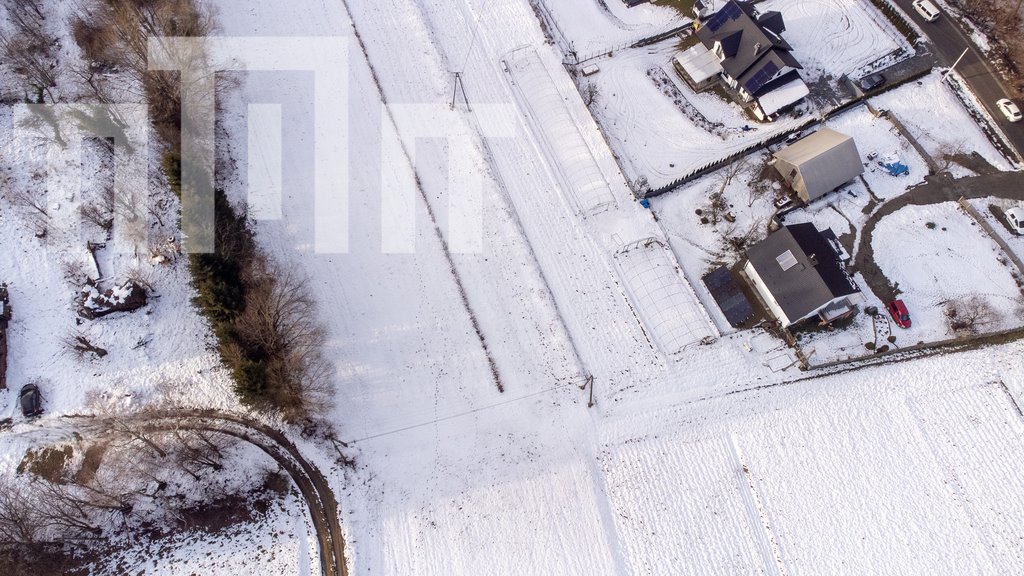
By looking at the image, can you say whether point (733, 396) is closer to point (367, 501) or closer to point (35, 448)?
point (367, 501)

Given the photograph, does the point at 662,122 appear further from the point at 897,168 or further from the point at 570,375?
the point at 570,375

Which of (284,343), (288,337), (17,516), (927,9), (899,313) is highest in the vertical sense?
(927,9)

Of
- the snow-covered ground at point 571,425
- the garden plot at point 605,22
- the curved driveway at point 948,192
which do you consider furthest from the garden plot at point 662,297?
the garden plot at point 605,22

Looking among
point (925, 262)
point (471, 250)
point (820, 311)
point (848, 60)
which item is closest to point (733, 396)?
point (820, 311)

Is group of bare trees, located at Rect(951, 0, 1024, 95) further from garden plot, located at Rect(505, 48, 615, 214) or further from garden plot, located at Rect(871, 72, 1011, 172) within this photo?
garden plot, located at Rect(505, 48, 615, 214)

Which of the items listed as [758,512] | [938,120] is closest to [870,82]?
[938,120]

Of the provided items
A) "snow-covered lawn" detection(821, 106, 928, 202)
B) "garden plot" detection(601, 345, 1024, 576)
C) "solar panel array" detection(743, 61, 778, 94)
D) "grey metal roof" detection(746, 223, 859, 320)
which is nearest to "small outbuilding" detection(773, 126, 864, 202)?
"snow-covered lawn" detection(821, 106, 928, 202)
